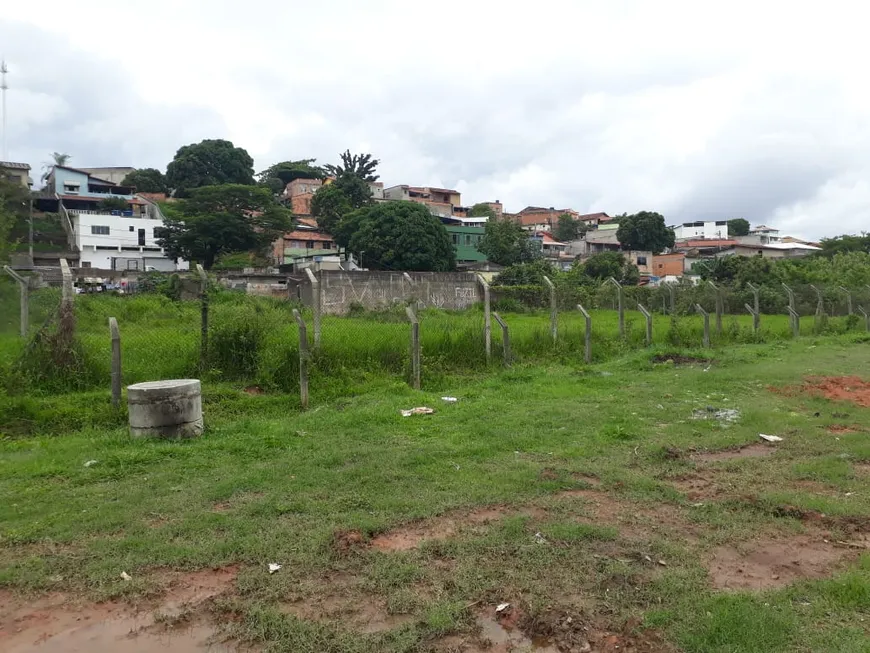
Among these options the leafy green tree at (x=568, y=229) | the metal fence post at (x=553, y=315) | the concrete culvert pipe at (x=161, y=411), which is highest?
the leafy green tree at (x=568, y=229)

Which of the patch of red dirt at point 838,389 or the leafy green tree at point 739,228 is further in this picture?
the leafy green tree at point 739,228

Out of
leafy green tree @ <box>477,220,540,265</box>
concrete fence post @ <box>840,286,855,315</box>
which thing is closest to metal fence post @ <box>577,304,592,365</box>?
concrete fence post @ <box>840,286,855,315</box>

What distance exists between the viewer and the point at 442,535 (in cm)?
427

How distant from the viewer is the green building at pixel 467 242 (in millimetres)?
56938

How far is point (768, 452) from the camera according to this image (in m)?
6.50

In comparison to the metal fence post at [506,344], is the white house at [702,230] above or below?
above

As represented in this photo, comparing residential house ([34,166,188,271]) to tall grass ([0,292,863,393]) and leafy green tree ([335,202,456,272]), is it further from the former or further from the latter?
tall grass ([0,292,863,393])

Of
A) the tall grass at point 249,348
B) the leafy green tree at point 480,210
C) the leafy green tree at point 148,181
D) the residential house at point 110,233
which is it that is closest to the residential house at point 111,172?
the leafy green tree at point 148,181

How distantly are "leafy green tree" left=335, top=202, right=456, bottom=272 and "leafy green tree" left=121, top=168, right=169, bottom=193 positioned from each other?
3276cm

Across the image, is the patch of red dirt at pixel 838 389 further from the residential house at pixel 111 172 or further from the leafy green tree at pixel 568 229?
the residential house at pixel 111 172

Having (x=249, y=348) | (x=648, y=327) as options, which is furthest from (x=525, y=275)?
(x=249, y=348)

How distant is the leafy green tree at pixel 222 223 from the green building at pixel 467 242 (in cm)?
1613

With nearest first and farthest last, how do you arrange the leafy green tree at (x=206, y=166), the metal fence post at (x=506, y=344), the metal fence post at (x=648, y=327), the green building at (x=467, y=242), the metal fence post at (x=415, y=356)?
the metal fence post at (x=415, y=356) < the metal fence post at (x=506, y=344) < the metal fence post at (x=648, y=327) < the green building at (x=467, y=242) < the leafy green tree at (x=206, y=166)

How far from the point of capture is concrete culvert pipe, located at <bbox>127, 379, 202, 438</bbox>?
6.67 meters
